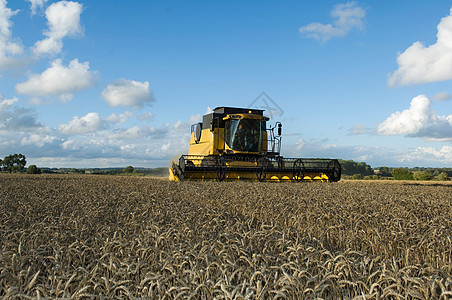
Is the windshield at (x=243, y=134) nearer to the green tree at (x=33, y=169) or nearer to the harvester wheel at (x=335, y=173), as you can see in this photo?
the harvester wheel at (x=335, y=173)

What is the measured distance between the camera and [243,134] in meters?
20.3

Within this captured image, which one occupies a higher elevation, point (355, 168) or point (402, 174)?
point (355, 168)

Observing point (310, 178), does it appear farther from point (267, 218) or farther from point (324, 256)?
point (324, 256)

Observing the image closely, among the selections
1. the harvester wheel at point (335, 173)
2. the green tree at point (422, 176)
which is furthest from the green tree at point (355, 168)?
the harvester wheel at point (335, 173)

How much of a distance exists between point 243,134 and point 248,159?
1369mm

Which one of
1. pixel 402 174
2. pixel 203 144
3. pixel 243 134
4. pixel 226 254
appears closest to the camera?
pixel 226 254

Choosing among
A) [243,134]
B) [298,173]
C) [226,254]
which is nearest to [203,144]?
[243,134]

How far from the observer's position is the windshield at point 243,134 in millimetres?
20250

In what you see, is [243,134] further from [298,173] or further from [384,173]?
[384,173]

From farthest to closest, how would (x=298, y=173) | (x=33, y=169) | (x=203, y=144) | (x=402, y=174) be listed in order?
1. (x=33, y=169)
2. (x=402, y=174)
3. (x=203, y=144)
4. (x=298, y=173)

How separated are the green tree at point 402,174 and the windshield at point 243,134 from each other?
2280 cm

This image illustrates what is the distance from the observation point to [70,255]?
387 cm

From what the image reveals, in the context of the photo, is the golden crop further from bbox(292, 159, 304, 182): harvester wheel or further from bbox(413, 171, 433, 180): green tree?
bbox(413, 171, 433, 180): green tree

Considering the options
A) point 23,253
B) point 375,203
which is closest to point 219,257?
point 23,253
